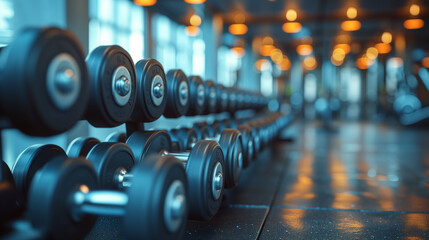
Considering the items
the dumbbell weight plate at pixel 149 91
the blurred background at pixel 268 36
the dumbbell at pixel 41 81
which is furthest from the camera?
the blurred background at pixel 268 36

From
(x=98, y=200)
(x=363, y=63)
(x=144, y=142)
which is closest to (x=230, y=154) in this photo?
(x=144, y=142)

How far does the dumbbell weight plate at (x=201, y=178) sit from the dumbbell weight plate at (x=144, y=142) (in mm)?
242

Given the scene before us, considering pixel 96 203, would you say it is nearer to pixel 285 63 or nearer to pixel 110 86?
pixel 110 86

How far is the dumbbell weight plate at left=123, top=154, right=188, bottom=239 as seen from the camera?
2.31 ft

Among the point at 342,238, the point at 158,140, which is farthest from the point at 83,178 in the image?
the point at 342,238

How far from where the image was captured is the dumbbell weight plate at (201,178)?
3.22ft

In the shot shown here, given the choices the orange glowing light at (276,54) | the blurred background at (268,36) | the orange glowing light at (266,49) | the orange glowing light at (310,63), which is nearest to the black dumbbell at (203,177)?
the blurred background at (268,36)

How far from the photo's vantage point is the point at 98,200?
75 cm

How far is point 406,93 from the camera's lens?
281 inches

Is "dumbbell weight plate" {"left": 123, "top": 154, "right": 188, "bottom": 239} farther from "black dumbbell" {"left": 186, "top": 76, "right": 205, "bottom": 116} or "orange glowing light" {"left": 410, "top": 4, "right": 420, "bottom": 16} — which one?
"orange glowing light" {"left": 410, "top": 4, "right": 420, "bottom": 16}

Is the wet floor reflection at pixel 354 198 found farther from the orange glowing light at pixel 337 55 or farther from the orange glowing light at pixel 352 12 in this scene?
the orange glowing light at pixel 337 55

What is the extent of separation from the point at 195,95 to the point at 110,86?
791 mm

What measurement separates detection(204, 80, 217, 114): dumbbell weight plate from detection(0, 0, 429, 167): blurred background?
99 cm

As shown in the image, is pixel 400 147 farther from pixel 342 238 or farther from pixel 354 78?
pixel 354 78
